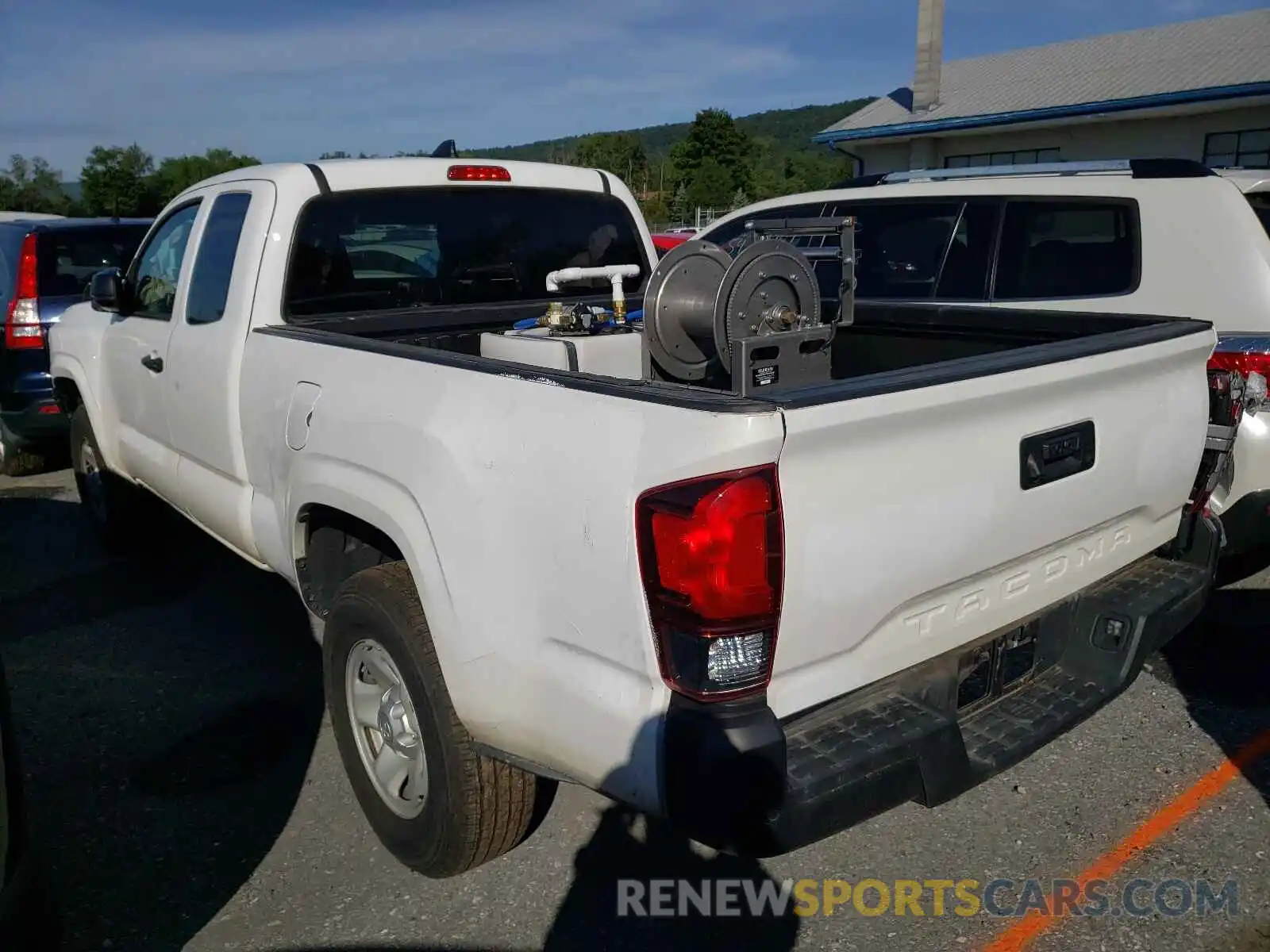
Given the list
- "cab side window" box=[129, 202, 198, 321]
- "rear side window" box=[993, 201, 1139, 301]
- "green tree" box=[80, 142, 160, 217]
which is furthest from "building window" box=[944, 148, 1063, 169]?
"green tree" box=[80, 142, 160, 217]

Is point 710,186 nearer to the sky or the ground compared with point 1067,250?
nearer to the sky

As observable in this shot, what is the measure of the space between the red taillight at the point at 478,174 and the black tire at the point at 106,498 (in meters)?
2.55

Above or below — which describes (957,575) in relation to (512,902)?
above

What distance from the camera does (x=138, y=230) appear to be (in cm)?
798

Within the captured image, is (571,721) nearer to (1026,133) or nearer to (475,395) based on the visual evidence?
(475,395)

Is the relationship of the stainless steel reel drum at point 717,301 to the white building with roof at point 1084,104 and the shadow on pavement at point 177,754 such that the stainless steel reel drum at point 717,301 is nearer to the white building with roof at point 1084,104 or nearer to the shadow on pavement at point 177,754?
the shadow on pavement at point 177,754

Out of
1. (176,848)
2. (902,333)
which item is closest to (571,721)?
(176,848)

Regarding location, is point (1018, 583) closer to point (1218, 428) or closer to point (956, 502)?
point (956, 502)

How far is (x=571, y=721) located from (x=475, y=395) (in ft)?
2.54

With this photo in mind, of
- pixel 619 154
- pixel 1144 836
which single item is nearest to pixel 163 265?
pixel 1144 836

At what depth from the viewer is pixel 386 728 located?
9.77 ft

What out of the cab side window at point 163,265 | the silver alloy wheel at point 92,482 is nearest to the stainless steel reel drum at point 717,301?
the cab side window at point 163,265

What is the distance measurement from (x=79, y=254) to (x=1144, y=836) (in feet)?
24.6

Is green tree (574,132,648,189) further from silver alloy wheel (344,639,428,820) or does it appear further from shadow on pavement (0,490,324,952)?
silver alloy wheel (344,639,428,820)
